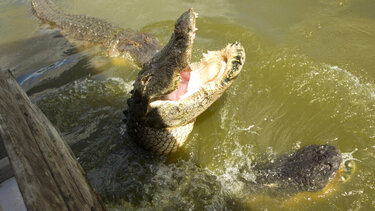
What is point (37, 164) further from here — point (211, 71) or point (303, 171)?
point (303, 171)

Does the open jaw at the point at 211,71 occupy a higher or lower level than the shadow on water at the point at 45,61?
higher

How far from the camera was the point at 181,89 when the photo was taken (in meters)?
2.69

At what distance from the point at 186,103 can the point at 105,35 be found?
343 centimetres

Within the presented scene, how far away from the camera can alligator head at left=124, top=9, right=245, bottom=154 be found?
2232mm

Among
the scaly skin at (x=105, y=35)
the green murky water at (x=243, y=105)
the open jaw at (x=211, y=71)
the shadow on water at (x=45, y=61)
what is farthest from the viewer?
the scaly skin at (x=105, y=35)

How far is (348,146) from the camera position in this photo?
2.66 metres

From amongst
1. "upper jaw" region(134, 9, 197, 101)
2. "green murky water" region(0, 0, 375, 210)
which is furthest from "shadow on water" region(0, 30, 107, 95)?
"upper jaw" region(134, 9, 197, 101)

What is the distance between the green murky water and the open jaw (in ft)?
2.42

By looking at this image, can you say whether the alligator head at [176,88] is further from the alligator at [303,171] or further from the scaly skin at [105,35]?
the scaly skin at [105,35]

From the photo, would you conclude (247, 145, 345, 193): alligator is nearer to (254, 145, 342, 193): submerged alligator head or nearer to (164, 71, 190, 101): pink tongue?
(254, 145, 342, 193): submerged alligator head

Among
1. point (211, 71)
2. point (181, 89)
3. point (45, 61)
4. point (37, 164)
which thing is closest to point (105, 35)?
point (45, 61)

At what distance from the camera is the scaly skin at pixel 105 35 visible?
4781 mm

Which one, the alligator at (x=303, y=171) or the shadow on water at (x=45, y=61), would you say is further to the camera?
the shadow on water at (x=45, y=61)

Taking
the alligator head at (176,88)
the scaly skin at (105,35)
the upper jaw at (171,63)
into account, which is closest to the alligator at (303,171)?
the alligator head at (176,88)
